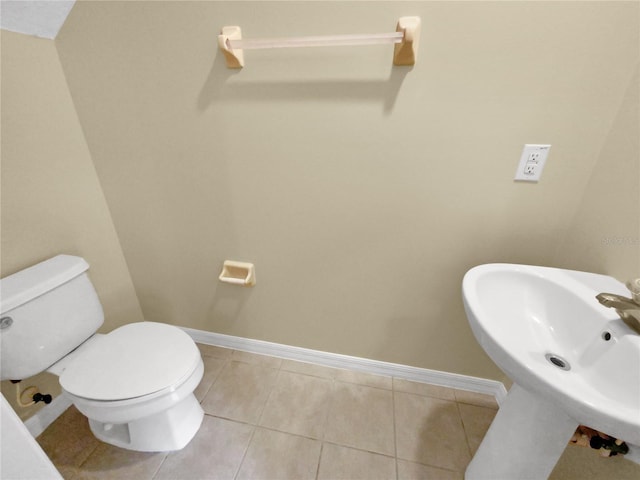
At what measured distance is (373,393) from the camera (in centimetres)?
141

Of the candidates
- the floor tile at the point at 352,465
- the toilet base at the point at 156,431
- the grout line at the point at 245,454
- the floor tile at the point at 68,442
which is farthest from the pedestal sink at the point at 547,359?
the floor tile at the point at 68,442

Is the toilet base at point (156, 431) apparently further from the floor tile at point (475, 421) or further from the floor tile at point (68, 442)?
the floor tile at point (475, 421)

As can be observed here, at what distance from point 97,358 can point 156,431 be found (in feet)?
1.26

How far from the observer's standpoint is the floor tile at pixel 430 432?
1149 millimetres

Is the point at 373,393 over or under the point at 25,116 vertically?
under

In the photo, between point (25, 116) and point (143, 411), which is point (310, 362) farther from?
point (25, 116)

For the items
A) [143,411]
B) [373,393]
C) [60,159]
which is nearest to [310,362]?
[373,393]

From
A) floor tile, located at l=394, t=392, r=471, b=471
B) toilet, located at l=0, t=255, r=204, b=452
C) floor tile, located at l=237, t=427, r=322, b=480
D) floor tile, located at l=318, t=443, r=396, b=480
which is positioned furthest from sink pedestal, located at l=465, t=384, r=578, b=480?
toilet, located at l=0, t=255, r=204, b=452

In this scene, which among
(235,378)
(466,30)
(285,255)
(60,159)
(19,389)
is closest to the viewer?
(466,30)

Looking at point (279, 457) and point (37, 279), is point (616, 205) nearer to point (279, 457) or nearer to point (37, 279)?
point (279, 457)

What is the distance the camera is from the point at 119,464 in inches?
44.1

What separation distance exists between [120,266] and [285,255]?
96cm

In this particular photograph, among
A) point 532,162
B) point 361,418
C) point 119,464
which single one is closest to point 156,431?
point 119,464

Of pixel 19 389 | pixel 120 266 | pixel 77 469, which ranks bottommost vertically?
pixel 77 469
